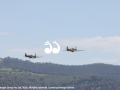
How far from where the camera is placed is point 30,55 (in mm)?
134125

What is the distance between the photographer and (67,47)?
13050cm

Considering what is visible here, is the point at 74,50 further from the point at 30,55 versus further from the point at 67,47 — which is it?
the point at 30,55

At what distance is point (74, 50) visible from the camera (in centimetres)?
12988

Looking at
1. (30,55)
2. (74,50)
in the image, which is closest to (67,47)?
(74,50)

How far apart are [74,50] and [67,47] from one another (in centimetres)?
220

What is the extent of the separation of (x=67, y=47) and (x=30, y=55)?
37.4 feet

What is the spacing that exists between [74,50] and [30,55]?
13286 millimetres
